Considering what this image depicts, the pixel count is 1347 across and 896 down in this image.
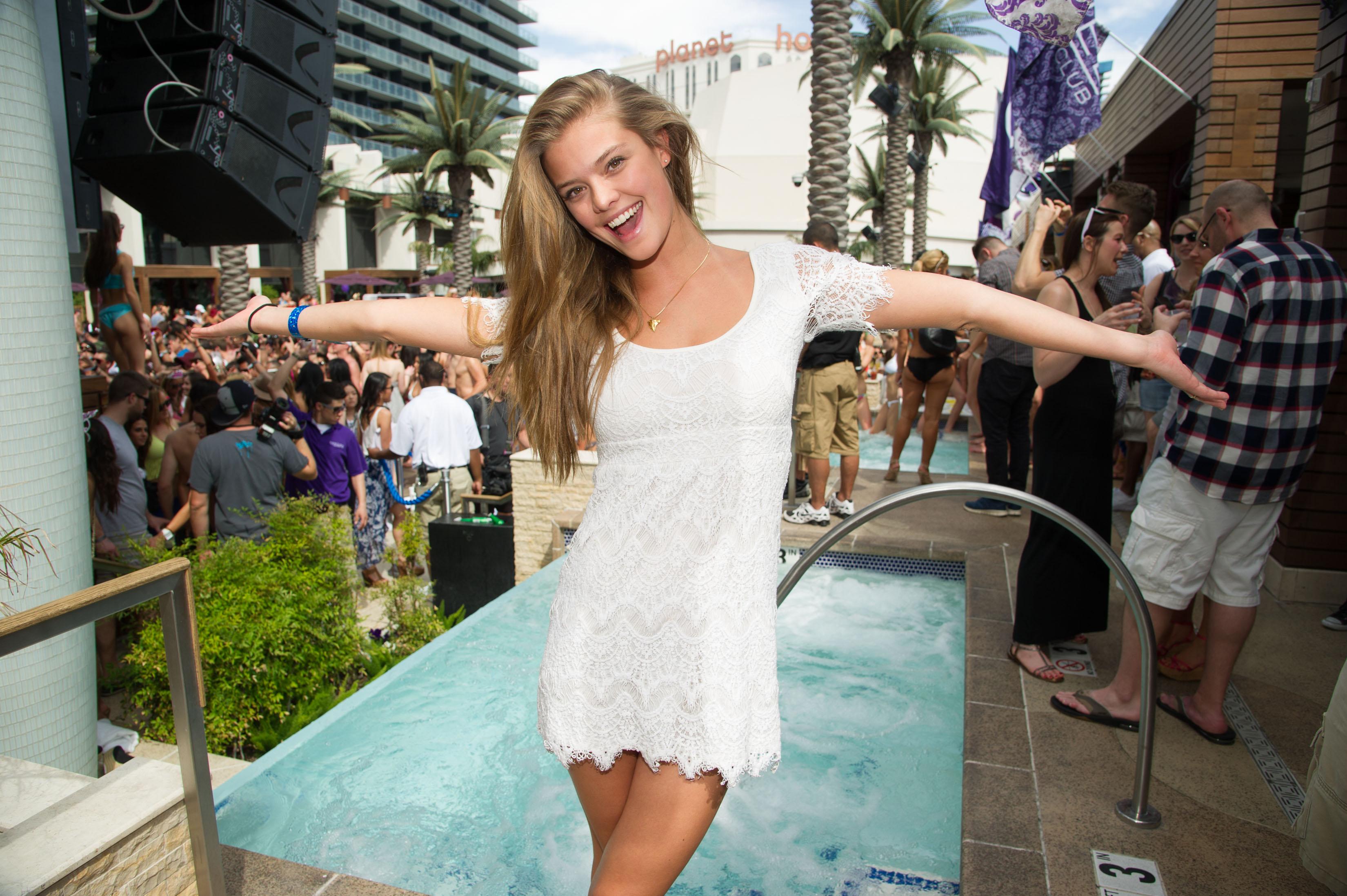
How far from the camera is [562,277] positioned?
5.81ft

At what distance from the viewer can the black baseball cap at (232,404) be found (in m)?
5.34

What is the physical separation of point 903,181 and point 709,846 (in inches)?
873

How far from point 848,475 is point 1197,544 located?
3.48 meters

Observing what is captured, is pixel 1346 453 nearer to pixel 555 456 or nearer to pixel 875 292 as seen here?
pixel 875 292

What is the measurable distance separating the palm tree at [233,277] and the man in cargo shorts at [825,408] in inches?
631

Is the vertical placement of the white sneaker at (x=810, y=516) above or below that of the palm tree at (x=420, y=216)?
below

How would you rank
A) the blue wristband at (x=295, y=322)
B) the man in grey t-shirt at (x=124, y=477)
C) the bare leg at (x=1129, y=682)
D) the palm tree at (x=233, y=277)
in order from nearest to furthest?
the blue wristband at (x=295, y=322), the bare leg at (x=1129, y=682), the man in grey t-shirt at (x=124, y=477), the palm tree at (x=233, y=277)

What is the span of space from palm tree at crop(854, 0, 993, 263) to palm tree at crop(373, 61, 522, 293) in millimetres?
11379

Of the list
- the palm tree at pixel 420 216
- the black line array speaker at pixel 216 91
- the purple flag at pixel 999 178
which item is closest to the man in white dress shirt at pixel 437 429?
the black line array speaker at pixel 216 91

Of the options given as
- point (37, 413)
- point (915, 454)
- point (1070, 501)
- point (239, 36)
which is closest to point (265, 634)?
point (37, 413)

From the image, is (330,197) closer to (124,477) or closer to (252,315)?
(124,477)

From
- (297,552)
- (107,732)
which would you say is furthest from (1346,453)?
(107,732)

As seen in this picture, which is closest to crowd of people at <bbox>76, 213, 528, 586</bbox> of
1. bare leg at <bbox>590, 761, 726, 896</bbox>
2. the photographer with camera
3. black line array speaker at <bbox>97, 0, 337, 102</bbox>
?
the photographer with camera

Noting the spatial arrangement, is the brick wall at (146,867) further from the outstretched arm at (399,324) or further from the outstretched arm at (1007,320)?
the outstretched arm at (1007,320)
